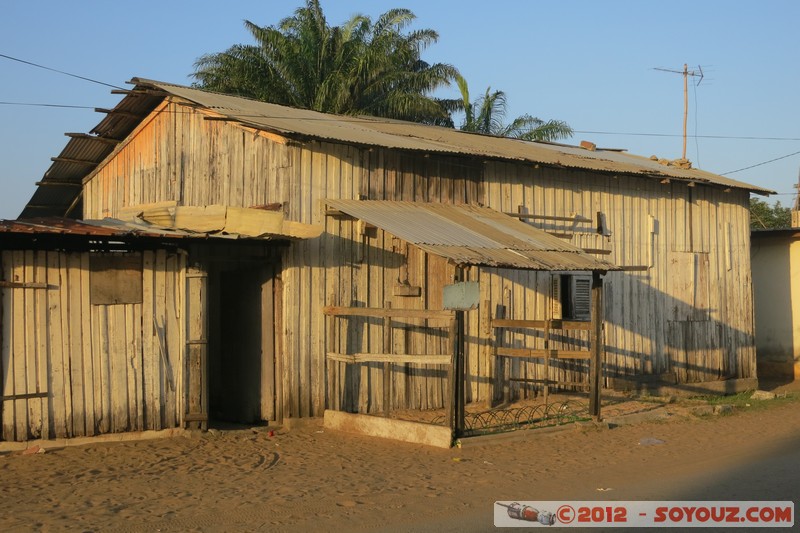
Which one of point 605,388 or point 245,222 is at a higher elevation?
point 245,222

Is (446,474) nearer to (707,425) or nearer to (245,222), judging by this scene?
(245,222)

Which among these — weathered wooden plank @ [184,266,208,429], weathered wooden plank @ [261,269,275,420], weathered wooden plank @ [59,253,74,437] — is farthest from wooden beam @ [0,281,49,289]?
weathered wooden plank @ [261,269,275,420]

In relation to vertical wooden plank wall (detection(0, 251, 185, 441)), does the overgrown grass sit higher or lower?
lower

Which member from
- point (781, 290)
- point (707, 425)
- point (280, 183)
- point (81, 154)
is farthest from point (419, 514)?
point (781, 290)

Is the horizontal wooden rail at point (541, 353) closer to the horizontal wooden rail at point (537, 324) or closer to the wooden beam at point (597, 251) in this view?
the horizontal wooden rail at point (537, 324)

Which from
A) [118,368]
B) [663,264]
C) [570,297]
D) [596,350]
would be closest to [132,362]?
[118,368]

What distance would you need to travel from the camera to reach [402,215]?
497 inches

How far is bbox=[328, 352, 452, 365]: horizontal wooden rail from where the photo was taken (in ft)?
36.1

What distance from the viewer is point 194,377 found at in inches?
441

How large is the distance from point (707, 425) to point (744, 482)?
4571 mm

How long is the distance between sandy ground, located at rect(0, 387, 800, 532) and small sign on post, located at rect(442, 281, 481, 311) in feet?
5.71

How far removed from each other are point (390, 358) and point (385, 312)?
0.63 meters

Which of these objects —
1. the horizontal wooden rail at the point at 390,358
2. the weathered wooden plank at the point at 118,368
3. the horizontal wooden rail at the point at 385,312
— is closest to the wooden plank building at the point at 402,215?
the horizontal wooden rail at the point at 385,312

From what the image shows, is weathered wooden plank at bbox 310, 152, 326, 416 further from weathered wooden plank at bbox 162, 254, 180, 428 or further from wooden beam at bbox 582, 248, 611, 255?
wooden beam at bbox 582, 248, 611, 255
